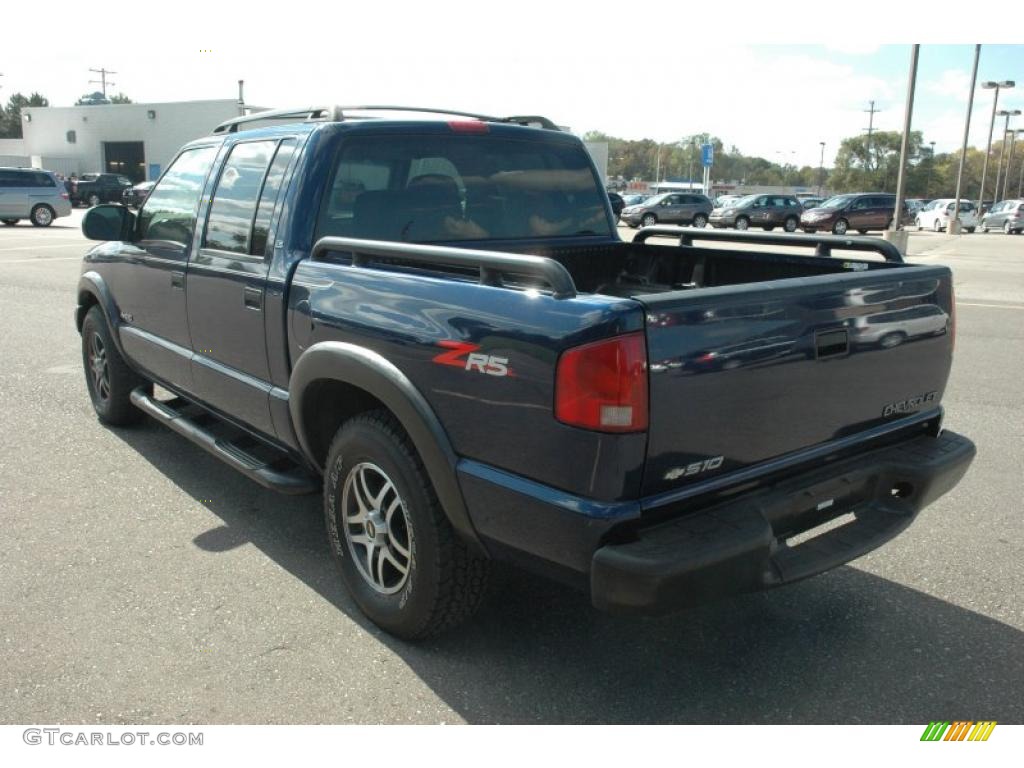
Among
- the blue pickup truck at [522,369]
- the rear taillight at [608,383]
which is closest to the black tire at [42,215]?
the blue pickup truck at [522,369]

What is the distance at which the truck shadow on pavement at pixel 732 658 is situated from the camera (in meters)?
2.78

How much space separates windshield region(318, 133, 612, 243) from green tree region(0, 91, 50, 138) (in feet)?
377

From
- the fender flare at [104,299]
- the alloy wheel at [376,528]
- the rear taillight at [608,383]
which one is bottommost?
the alloy wheel at [376,528]

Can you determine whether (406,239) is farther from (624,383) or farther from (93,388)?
(93,388)

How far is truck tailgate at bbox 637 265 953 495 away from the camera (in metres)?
2.43

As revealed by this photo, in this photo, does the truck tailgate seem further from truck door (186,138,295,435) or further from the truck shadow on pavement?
truck door (186,138,295,435)

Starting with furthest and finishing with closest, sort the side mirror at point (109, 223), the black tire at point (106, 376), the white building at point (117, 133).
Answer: the white building at point (117, 133) < the black tire at point (106, 376) < the side mirror at point (109, 223)

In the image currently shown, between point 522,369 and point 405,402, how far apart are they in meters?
0.54

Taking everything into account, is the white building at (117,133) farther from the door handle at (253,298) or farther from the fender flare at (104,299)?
the door handle at (253,298)

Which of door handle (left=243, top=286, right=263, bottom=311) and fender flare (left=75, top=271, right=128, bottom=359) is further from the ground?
door handle (left=243, top=286, right=263, bottom=311)

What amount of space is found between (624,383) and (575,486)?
330 millimetres

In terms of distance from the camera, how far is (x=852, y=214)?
35.6 metres

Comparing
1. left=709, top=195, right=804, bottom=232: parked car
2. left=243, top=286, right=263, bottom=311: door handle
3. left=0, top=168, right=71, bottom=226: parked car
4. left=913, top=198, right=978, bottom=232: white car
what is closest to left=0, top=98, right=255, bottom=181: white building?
left=0, top=168, right=71, bottom=226: parked car

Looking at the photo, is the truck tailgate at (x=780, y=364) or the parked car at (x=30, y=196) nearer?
the truck tailgate at (x=780, y=364)
